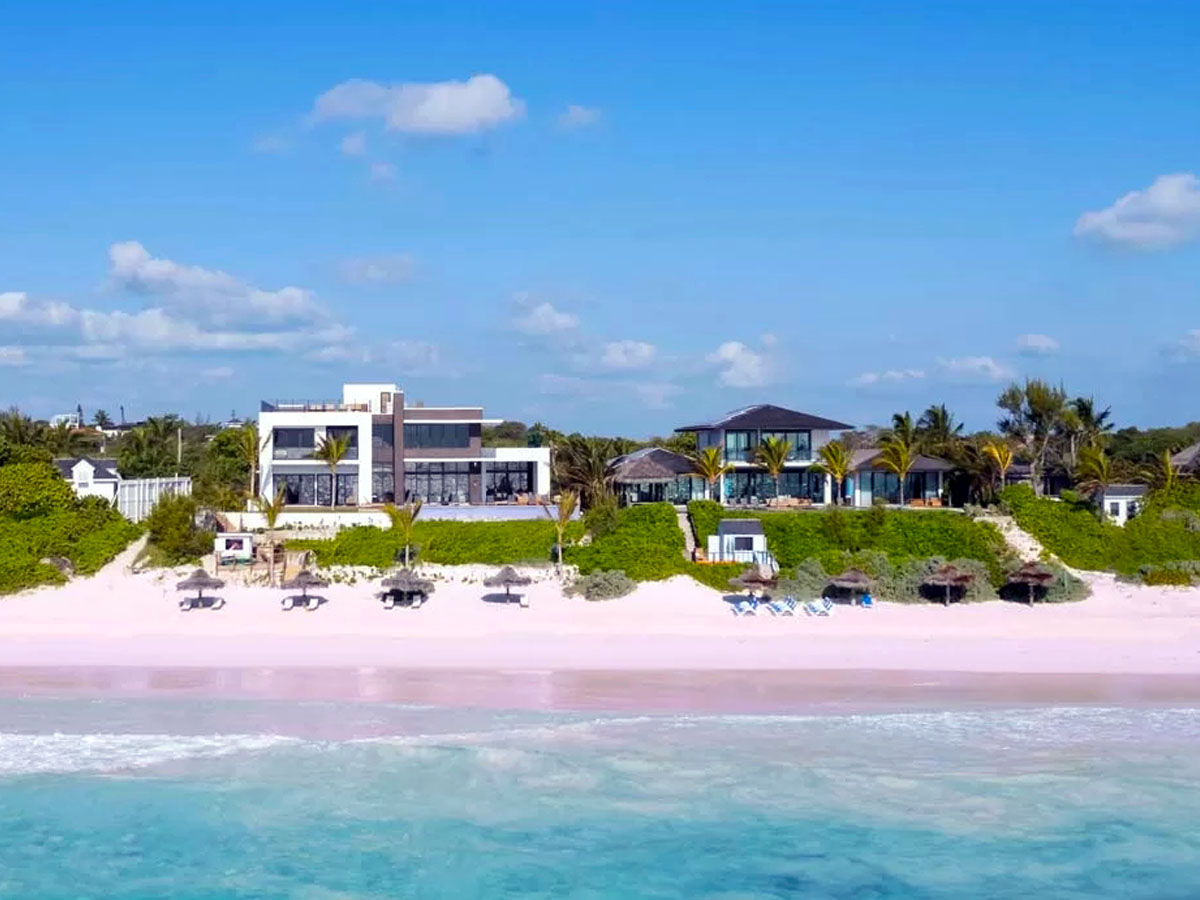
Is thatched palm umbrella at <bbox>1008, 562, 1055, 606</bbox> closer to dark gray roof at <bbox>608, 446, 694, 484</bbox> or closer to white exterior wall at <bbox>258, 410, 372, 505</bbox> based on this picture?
dark gray roof at <bbox>608, 446, 694, 484</bbox>

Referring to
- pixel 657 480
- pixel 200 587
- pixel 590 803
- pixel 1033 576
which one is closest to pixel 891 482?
pixel 657 480

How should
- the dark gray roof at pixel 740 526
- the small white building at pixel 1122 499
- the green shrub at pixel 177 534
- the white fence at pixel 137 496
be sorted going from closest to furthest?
the green shrub at pixel 177 534 → the dark gray roof at pixel 740 526 → the small white building at pixel 1122 499 → the white fence at pixel 137 496

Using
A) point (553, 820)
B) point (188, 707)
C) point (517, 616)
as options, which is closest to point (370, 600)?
point (517, 616)

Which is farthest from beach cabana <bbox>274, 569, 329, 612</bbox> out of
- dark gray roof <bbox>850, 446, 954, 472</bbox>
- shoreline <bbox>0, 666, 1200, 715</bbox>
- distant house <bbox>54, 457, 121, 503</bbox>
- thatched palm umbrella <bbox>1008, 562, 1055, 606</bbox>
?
dark gray roof <bbox>850, 446, 954, 472</bbox>

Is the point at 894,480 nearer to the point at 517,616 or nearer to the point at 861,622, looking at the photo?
the point at 861,622

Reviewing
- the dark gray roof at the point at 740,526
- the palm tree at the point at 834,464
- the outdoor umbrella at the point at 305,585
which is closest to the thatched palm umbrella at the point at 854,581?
the dark gray roof at the point at 740,526

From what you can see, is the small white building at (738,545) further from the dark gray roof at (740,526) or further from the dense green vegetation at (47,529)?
the dense green vegetation at (47,529)

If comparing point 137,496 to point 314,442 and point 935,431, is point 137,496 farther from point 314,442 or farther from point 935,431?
point 935,431
